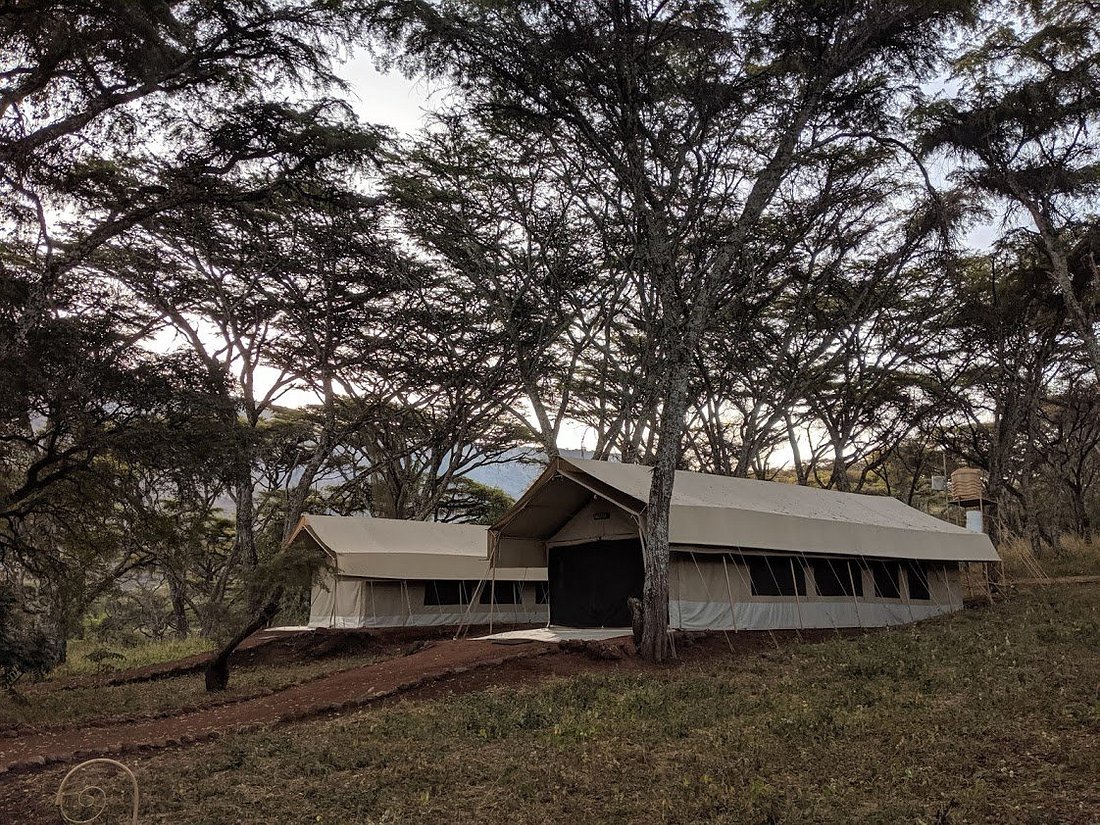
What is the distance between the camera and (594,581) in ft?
54.1

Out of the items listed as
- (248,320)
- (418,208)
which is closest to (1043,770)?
(418,208)

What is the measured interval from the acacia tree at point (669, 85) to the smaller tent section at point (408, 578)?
918cm

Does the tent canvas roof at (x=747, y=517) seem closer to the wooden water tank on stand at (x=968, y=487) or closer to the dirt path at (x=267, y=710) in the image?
the dirt path at (x=267, y=710)

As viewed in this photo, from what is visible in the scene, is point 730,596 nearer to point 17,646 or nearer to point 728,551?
point 728,551

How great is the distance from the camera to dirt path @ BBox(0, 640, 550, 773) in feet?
28.6

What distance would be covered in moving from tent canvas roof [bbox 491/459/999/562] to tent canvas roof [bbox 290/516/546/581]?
14.2 ft

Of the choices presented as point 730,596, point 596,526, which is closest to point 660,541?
point 730,596

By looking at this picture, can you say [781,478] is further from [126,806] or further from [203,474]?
[126,806]

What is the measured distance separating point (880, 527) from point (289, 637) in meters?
13.6

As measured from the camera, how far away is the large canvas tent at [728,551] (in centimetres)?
1462

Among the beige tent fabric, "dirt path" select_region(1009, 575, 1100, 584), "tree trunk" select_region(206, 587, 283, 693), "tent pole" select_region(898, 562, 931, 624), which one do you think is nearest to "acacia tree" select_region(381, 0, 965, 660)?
the beige tent fabric

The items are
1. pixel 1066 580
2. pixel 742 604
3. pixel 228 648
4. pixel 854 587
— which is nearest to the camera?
pixel 228 648

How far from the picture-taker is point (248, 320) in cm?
2186

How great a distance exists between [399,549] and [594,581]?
22.0ft
